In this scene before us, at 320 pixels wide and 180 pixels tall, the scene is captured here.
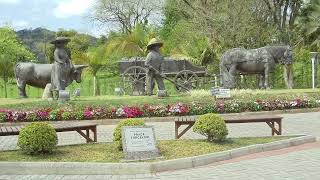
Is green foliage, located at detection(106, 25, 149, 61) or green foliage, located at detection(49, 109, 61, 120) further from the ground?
green foliage, located at detection(106, 25, 149, 61)

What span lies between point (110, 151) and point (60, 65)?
1017 centimetres

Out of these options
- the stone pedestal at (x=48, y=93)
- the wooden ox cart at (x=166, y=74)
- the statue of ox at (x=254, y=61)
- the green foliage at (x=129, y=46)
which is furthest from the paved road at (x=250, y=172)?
the green foliage at (x=129, y=46)

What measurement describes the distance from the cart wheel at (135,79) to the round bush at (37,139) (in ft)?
55.5

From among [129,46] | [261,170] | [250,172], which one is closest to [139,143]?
[250,172]

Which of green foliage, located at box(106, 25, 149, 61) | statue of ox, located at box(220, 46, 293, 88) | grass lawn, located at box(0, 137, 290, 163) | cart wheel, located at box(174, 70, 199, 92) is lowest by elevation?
grass lawn, located at box(0, 137, 290, 163)

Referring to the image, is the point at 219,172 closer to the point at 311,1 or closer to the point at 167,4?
the point at 311,1

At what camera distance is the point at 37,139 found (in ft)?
33.8

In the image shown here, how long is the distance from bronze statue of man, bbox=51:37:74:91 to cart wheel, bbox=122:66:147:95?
6.98m

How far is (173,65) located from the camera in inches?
1140

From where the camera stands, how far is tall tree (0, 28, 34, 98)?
37725 millimetres

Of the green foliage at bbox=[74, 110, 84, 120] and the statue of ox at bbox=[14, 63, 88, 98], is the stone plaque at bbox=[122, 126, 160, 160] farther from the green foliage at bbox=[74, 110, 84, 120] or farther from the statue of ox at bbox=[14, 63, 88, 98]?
the statue of ox at bbox=[14, 63, 88, 98]

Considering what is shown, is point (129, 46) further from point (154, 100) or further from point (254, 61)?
point (154, 100)

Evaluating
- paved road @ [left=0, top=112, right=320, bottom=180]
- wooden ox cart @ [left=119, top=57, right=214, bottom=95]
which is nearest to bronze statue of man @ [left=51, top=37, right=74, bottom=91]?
wooden ox cart @ [left=119, top=57, right=214, bottom=95]

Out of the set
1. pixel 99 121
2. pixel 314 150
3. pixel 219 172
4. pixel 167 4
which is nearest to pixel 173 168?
pixel 219 172
